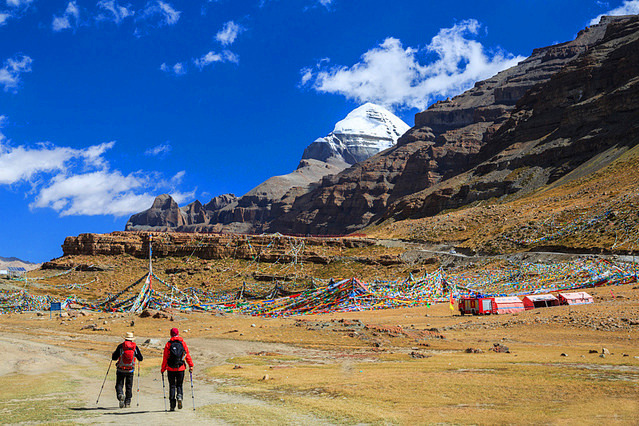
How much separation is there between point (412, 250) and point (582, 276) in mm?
27921

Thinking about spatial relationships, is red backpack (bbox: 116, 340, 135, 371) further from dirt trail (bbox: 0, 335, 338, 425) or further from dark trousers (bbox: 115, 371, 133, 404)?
dirt trail (bbox: 0, 335, 338, 425)

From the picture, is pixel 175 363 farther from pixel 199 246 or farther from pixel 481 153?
pixel 481 153

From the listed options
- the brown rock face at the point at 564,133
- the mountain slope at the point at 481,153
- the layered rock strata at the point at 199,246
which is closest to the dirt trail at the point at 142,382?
the layered rock strata at the point at 199,246

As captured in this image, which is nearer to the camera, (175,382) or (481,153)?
(175,382)

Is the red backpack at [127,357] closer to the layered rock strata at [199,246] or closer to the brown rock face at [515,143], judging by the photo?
the layered rock strata at [199,246]

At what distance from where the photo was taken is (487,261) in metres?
54.3

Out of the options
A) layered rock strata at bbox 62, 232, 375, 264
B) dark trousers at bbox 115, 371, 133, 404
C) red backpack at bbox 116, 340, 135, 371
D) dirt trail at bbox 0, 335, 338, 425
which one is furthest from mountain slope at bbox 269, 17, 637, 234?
dark trousers at bbox 115, 371, 133, 404

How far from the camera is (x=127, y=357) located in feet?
37.6

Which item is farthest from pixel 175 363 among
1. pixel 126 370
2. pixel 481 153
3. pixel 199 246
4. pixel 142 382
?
pixel 481 153

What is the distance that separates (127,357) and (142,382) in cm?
349

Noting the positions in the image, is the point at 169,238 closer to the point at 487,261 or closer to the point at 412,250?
the point at 412,250

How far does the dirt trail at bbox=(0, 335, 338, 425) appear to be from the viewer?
9.60 metres

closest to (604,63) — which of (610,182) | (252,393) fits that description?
(610,182)

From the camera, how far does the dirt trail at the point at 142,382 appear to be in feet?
31.5
